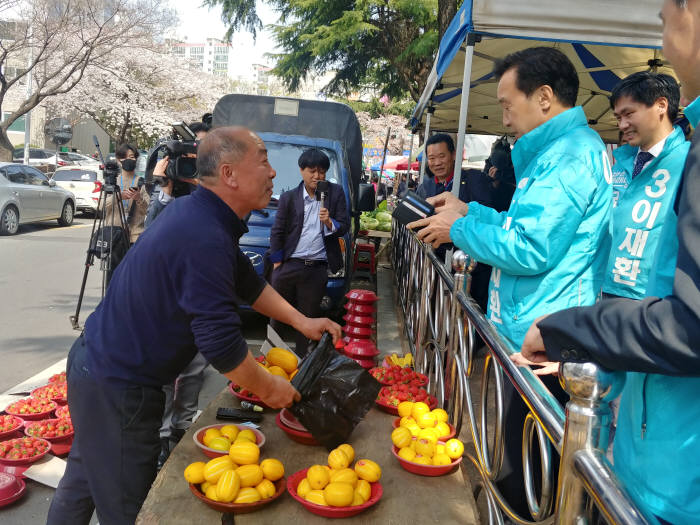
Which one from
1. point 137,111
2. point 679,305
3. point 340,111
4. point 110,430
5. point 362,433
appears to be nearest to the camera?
point 679,305

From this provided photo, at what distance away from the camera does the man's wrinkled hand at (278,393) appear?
2.32 meters

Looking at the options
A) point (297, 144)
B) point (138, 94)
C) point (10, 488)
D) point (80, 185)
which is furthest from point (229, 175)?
point (138, 94)

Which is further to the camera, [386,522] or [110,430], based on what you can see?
[110,430]

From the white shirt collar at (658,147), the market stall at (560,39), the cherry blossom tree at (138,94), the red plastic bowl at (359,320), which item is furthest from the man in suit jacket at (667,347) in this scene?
the cherry blossom tree at (138,94)

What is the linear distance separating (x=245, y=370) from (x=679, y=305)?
1569mm

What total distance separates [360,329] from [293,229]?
1313 mm

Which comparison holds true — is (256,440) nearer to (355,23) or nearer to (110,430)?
(110,430)

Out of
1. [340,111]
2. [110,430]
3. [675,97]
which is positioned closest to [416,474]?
[110,430]

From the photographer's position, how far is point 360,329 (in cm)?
482

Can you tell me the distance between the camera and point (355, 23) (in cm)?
1630

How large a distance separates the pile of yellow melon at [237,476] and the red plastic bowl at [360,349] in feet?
7.85

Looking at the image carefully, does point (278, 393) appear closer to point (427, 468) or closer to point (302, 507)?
point (302, 507)

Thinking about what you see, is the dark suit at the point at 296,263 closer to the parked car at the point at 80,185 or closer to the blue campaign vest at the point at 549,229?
the blue campaign vest at the point at 549,229

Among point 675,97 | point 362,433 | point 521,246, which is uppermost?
point 675,97
